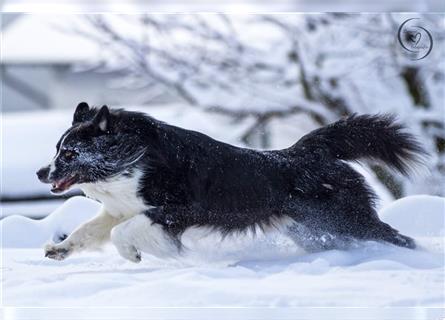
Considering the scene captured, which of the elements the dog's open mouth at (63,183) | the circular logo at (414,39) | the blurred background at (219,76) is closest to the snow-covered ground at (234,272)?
the blurred background at (219,76)

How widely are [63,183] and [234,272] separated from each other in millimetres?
978

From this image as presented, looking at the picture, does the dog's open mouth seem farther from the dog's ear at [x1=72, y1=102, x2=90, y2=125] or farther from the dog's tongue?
the dog's ear at [x1=72, y1=102, x2=90, y2=125]

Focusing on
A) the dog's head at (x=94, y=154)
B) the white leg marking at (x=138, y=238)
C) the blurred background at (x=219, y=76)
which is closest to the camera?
the white leg marking at (x=138, y=238)

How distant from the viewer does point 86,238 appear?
14.3ft

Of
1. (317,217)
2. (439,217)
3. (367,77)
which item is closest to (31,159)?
(317,217)

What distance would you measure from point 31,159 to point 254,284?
1.42 m

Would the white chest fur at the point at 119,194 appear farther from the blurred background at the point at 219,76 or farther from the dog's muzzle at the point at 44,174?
the blurred background at the point at 219,76

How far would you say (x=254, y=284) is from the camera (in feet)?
13.0

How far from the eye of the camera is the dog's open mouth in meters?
4.21

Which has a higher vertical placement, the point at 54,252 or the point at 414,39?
the point at 414,39

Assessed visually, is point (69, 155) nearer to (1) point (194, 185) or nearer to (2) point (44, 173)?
(2) point (44, 173)

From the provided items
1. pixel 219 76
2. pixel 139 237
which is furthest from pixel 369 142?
pixel 139 237

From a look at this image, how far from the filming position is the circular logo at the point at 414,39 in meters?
4.51

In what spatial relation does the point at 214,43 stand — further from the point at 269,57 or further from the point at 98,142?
the point at 98,142
